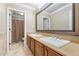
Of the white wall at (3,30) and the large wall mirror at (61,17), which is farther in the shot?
the white wall at (3,30)

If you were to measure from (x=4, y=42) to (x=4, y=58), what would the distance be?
1.65ft

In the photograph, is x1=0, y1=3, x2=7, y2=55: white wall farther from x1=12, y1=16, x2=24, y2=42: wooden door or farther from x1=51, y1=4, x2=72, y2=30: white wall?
x1=51, y1=4, x2=72, y2=30: white wall

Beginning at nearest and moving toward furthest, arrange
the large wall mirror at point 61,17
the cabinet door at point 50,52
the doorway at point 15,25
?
the cabinet door at point 50,52 → the large wall mirror at point 61,17 → the doorway at point 15,25

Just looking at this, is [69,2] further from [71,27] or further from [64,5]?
[71,27]

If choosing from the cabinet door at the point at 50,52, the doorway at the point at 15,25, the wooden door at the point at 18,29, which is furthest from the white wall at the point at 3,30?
the cabinet door at the point at 50,52

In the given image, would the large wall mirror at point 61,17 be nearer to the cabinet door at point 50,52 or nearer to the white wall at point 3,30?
the cabinet door at point 50,52

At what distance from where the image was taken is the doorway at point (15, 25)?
68.7 inches

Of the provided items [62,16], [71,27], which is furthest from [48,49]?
[62,16]

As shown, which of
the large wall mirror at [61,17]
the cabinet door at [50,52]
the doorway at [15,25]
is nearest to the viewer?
the cabinet door at [50,52]

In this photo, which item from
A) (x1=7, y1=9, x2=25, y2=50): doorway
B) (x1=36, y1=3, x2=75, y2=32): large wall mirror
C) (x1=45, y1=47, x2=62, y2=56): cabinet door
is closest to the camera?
(x1=45, y1=47, x2=62, y2=56): cabinet door

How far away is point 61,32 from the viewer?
1.70 metres

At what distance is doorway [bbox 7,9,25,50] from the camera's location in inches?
68.7

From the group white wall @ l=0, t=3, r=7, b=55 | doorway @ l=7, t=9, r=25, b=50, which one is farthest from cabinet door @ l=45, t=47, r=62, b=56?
white wall @ l=0, t=3, r=7, b=55

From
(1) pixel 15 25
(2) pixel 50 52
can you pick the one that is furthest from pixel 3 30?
(2) pixel 50 52
